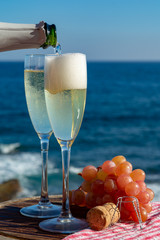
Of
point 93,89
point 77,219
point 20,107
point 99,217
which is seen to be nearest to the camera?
point 99,217

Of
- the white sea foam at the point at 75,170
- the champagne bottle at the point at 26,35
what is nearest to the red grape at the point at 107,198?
the champagne bottle at the point at 26,35

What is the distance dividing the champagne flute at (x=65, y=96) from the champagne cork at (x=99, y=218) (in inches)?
2.2

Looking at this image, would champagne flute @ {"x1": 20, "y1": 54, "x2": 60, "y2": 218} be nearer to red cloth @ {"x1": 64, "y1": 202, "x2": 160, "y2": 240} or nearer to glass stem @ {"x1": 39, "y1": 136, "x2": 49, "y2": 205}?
glass stem @ {"x1": 39, "y1": 136, "x2": 49, "y2": 205}

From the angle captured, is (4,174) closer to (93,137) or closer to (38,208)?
(93,137)

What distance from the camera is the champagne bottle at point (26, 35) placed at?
1630 millimetres

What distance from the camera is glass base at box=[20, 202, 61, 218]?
1736 mm

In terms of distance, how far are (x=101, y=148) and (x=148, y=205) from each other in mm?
11938

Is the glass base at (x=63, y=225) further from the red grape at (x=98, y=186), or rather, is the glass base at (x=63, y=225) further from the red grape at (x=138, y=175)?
the red grape at (x=138, y=175)

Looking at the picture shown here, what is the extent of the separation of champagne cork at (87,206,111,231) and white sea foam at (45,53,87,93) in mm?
438

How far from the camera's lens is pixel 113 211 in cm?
157

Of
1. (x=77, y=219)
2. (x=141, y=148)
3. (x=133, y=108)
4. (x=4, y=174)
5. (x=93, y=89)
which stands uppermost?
(x=93, y=89)

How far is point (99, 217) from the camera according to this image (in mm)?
1517

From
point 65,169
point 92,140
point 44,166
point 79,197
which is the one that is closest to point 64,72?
point 65,169

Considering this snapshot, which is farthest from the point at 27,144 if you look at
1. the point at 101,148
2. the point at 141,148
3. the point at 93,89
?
the point at 93,89
